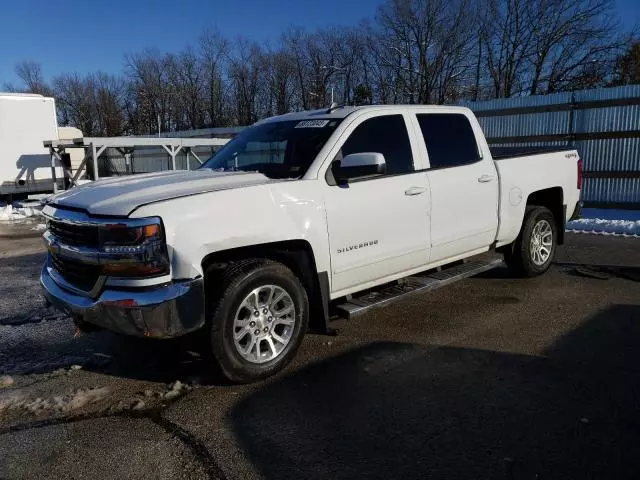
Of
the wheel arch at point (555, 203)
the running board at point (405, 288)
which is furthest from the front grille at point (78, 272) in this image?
the wheel arch at point (555, 203)

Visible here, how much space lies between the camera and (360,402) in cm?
350

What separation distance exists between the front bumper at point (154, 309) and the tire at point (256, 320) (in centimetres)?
21

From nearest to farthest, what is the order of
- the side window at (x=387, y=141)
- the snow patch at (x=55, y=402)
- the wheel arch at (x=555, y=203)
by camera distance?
the snow patch at (x=55, y=402), the side window at (x=387, y=141), the wheel arch at (x=555, y=203)

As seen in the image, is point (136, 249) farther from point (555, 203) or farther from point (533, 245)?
point (555, 203)

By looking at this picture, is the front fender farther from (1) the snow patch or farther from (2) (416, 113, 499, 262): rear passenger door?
(2) (416, 113, 499, 262): rear passenger door

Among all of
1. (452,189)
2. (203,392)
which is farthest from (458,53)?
(203,392)

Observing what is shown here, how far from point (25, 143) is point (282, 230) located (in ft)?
61.6

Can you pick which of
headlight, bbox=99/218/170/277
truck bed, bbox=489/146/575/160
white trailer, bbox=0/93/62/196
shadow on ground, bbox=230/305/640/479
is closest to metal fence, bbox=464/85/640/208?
truck bed, bbox=489/146/575/160

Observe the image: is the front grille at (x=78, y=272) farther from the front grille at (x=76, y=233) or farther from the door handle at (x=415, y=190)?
the door handle at (x=415, y=190)

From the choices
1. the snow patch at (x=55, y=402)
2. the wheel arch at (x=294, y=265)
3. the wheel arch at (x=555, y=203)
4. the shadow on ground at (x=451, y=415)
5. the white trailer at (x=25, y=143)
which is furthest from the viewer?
the white trailer at (x=25, y=143)

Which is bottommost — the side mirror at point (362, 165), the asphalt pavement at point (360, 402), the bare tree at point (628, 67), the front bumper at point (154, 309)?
the asphalt pavement at point (360, 402)

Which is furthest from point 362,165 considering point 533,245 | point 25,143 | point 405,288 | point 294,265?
point 25,143

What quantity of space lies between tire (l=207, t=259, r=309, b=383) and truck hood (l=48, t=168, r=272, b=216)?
64 centimetres

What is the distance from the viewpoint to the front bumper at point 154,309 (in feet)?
10.9
